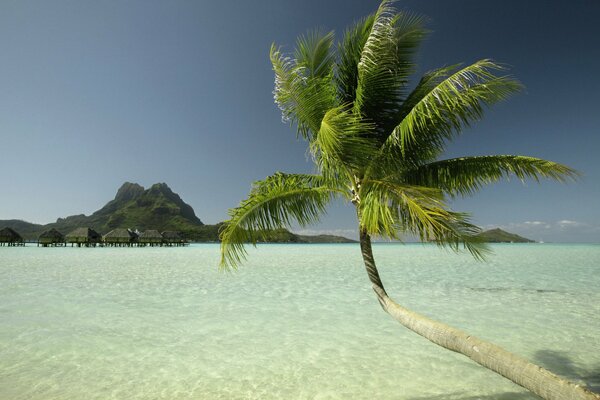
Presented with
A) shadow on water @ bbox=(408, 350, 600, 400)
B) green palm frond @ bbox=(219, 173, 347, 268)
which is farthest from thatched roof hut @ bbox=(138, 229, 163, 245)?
shadow on water @ bbox=(408, 350, 600, 400)

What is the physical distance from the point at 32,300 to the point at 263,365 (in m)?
9.19

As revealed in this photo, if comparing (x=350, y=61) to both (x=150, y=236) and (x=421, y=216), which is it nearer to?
(x=421, y=216)

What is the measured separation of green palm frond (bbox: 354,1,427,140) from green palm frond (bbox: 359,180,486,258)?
51.2 inches

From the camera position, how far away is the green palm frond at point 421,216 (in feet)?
10.2

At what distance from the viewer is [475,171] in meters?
4.36

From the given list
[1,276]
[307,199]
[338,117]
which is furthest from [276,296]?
[1,276]

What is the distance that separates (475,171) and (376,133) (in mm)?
1349

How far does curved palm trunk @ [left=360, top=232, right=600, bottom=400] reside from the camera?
216 centimetres

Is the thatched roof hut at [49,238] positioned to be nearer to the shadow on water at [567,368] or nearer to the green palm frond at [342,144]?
the green palm frond at [342,144]

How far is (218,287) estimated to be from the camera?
14.3 metres

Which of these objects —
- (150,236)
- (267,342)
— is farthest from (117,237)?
(267,342)

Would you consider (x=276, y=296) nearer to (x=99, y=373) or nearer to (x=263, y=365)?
(x=263, y=365)

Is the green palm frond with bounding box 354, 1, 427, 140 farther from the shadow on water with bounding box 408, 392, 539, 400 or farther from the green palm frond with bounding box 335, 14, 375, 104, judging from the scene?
the shadow on water with bounding box 408, 392, 539, 400

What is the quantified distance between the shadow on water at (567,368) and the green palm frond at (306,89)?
5420 mm
